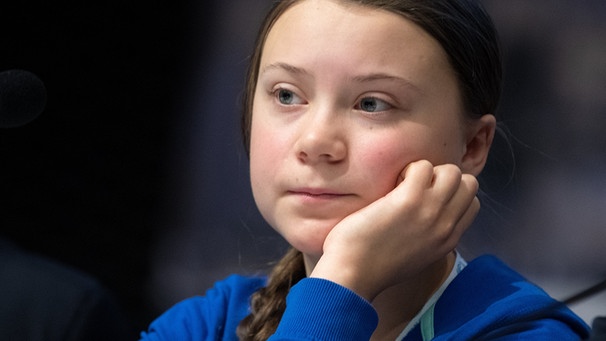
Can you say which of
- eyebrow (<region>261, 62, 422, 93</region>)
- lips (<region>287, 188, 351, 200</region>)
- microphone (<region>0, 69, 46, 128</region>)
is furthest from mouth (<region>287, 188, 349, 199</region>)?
microphone (<region>0, 69, 46, 128</region>)

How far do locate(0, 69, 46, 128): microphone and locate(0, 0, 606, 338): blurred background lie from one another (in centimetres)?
1

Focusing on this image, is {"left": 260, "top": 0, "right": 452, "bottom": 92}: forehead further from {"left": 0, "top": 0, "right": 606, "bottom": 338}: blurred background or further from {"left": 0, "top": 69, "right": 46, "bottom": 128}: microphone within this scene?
{"left": 0, "top": 69, "right": 46, "bottom": 128}: microphone

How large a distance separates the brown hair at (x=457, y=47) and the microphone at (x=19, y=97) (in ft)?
0.77

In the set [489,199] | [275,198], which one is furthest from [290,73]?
[489,199]

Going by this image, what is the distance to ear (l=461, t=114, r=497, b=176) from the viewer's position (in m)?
1.04

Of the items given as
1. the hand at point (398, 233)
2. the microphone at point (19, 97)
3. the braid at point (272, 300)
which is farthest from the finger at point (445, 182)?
the microphone at point (19, 97)

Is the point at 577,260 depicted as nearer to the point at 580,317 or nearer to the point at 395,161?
the point at 580,317

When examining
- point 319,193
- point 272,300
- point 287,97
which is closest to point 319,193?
point 319,193

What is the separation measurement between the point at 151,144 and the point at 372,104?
0.84 ft

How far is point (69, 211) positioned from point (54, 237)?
0.03 m

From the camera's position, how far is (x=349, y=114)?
36.8 inches

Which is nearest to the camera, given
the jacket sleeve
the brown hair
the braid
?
the jacket sleeve

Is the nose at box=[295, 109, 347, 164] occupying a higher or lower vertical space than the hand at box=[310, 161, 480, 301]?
higher

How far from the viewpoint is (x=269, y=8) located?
108 centimetres
